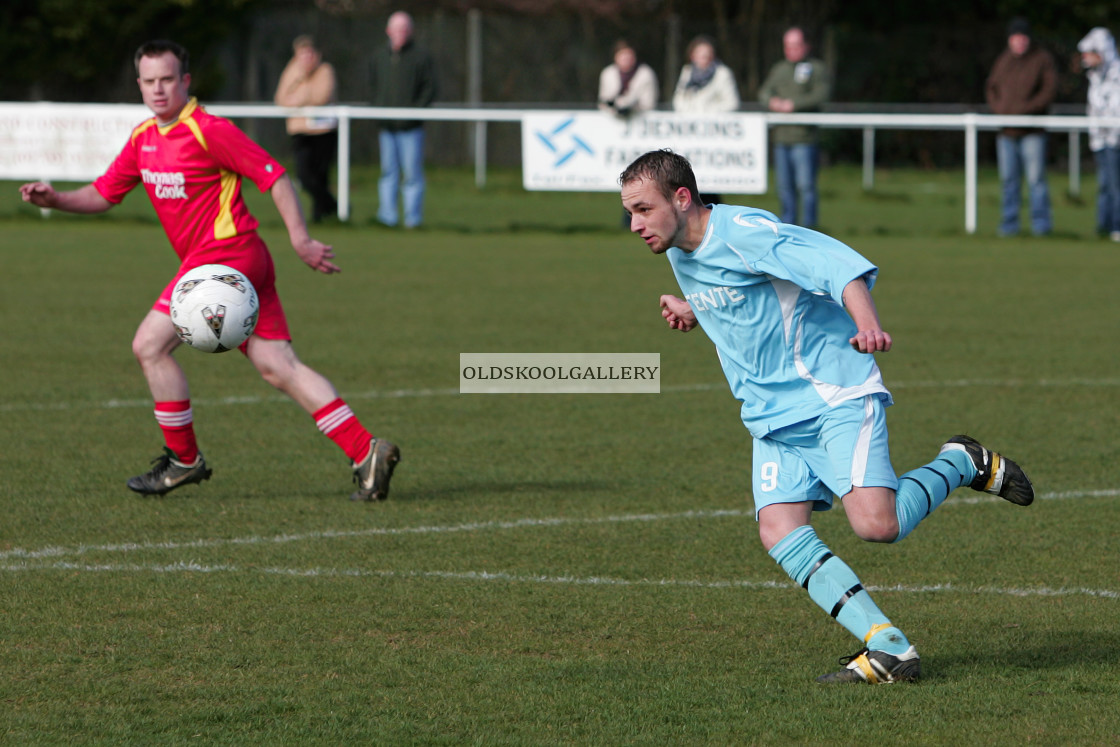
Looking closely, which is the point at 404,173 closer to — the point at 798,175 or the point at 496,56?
the point at 798,175

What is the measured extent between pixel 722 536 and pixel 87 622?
7.70 feet

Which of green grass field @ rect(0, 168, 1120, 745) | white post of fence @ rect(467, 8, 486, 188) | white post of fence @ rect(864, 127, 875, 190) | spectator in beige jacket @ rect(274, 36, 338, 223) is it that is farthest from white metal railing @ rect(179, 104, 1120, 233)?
white post of fence @ rect(467, 8, 486, 188)

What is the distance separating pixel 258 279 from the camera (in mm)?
6758

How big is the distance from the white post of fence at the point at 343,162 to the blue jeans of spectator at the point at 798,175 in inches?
180

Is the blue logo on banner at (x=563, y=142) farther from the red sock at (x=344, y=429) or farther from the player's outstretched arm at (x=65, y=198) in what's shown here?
the red sock at (x=344, y=429)

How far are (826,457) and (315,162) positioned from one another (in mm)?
14110

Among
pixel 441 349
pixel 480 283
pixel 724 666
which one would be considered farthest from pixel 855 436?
pixel 480 283

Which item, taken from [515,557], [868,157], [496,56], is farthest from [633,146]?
[496,56]

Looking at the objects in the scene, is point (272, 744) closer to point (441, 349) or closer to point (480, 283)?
point (441, 349)

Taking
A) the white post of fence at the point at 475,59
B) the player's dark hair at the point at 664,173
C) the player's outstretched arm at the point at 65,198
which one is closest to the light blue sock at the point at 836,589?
the player's dark hair at the point at 664,173

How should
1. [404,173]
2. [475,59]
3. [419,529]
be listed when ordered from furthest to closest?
1. [475,59]
2. [404,173]
3. [419,529]

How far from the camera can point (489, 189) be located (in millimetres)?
25047

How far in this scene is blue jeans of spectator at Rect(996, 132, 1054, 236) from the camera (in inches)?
672

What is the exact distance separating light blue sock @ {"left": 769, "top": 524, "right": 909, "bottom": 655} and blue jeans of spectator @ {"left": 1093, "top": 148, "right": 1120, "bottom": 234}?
1374 cm
